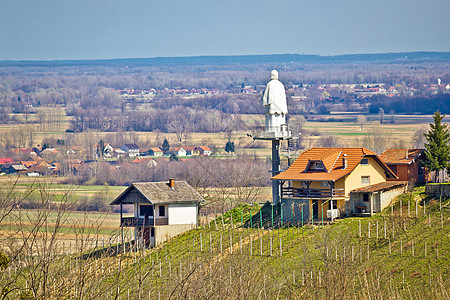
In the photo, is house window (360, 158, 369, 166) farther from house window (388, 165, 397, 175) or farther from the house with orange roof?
house window (388, 165, 397, 175)

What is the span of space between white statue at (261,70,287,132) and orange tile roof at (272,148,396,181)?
371 centimetres

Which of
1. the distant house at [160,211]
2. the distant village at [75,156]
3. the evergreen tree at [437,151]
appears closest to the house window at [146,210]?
the distant house at [160,211]

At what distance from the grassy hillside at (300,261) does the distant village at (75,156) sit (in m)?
99.8

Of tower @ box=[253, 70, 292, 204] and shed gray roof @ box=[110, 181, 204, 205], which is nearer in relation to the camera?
shed gray roof @ box=[110, 181, 204, 205]

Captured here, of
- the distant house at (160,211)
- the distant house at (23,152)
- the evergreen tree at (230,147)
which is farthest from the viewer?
the distant house at (23,152)

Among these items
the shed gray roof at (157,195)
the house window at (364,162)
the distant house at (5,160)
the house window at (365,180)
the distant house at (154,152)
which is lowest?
the distant house at (5,160)

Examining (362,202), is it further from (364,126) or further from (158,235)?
(364,126)

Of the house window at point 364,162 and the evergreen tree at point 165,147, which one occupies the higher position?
the house window at point 364,162

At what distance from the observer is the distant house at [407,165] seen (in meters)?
50.2

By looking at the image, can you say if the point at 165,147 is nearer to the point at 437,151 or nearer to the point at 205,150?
the point at 205,150

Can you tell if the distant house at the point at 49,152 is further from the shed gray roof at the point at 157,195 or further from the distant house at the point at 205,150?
the shed gray roof at the point at 157,195

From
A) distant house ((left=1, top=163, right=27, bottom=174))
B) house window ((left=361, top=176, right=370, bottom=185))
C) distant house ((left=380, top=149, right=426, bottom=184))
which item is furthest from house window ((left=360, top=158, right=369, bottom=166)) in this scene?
distant house ((left=1, top=163, right=27, bottom=174))

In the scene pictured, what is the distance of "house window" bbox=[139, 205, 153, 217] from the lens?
50.2 metres

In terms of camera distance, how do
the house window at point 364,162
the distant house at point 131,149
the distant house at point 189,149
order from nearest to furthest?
the house window at point 364,162, the distant house at point 189,149, the distant house at point 131,149
